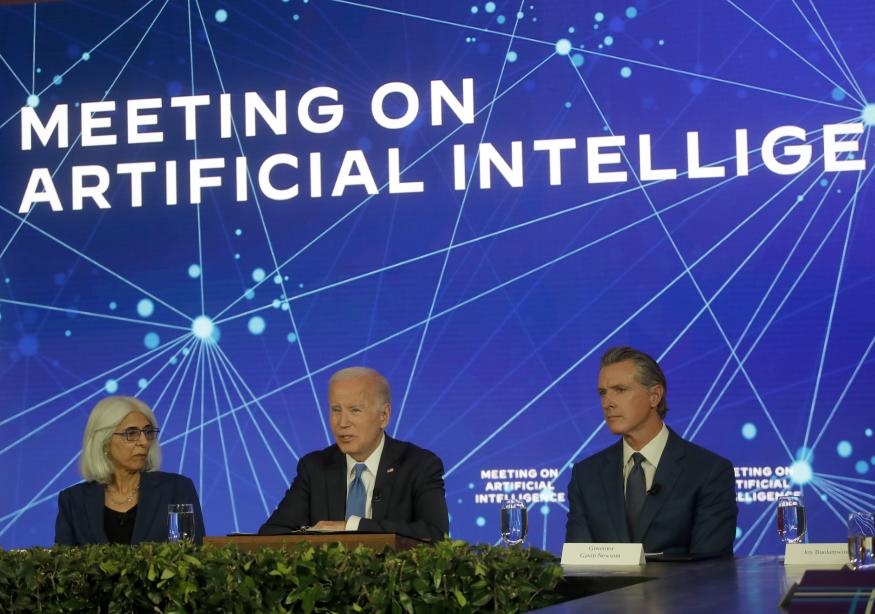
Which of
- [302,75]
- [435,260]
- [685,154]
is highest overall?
[302,75]

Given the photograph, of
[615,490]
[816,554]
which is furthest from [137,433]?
[816,554]

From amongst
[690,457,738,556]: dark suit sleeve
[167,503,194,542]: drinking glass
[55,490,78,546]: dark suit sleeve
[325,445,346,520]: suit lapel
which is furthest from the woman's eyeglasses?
[690,457,738,556]: dark suit sleeve

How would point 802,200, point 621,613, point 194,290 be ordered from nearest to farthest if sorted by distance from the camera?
point 621,613 < point 802,200 < point 194,290

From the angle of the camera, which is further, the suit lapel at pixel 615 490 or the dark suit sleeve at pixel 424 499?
the dark suit sleeve at pixel 424 499

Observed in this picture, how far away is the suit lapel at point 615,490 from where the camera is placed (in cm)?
440

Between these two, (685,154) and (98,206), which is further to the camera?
(98,206)

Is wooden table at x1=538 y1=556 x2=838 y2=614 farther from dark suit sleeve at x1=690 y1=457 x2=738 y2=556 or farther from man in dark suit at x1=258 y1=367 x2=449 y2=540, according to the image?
man in dark suit at x1=258 y1=367 x2=449 y2=540

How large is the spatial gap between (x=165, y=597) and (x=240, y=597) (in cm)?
21

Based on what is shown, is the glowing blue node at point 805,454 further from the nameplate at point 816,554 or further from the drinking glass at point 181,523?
the drinking glass at point 181,523

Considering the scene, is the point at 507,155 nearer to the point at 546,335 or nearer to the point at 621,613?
the point at 546,335

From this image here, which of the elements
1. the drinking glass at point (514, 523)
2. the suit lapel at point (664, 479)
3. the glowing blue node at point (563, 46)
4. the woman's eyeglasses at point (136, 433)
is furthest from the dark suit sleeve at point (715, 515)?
the glowing blue node at point (563, 46)

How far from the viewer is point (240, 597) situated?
2941 mm

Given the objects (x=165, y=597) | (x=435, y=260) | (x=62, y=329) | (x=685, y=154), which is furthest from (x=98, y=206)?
(x=165, y=597)

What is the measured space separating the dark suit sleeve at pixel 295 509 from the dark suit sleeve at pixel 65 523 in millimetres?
670
